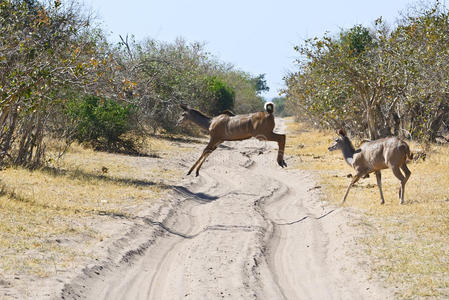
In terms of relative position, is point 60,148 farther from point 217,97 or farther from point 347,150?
point 217,97

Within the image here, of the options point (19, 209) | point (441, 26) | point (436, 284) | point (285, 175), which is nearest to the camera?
point (436, 284)

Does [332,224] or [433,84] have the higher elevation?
[433,84]

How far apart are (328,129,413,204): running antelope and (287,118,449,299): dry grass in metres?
0.63

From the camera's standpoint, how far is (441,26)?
19297 mm

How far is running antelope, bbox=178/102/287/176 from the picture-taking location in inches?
631

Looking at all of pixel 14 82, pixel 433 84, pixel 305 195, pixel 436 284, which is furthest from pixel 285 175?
pixel 436 284

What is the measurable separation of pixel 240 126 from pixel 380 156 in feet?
14.9

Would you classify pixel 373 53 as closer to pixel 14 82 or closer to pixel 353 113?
pixel 353 113

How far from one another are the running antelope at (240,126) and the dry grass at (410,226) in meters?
2.09

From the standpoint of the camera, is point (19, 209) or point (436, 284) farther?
point (19, 209)

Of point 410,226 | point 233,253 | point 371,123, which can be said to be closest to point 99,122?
point 371,123

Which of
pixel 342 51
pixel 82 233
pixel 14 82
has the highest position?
pixel 342 51

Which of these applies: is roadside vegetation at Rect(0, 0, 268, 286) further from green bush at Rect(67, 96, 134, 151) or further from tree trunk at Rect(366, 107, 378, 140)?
tree trunk at Rect(366, 107, 378, 140)

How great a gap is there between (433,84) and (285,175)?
5890 millimetres
